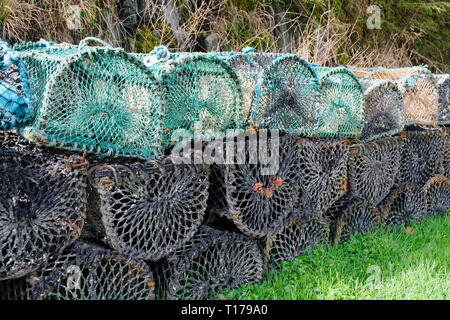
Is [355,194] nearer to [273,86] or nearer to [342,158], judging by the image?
[342,158]

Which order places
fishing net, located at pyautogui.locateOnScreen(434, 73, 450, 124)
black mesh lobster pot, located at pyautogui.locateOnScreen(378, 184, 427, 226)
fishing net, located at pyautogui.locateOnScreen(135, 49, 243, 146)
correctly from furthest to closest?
fishing net, located at pyautogui.locateOnScreen(434, 73, 450, 124) → black mesh lobster pot, located at pyautogui.locateOnScreen(378, 184, 427, 226) → fishing net, located at pyautogui.locateOnScreen(135, 49, 243, 146)

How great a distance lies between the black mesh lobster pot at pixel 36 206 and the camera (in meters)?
1.69

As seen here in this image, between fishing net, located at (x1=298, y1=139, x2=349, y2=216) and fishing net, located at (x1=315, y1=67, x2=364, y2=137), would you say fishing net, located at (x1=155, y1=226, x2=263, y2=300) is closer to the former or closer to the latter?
fishing net, located at (x1=298, y1=139, x2=349, y2=216)

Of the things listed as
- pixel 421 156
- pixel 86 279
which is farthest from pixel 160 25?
pixel 86 279

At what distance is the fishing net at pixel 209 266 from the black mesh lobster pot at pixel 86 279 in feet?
0.46

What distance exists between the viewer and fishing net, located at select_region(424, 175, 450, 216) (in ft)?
12.6

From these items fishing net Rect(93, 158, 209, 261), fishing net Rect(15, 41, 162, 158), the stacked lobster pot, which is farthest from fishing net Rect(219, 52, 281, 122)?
fishing net Rect(15, 41, 162, 158)

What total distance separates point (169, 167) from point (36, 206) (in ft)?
1.90

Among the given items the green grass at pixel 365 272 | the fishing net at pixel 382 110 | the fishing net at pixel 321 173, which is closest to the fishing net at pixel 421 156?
the fishing net at pixel 382 110

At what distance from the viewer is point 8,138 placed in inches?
81.7

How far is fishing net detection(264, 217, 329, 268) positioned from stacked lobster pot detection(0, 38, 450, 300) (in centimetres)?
1

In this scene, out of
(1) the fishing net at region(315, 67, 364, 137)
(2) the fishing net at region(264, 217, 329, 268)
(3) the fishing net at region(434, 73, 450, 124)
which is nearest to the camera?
(2) the fishing net at region(264, 217, 329, 268)

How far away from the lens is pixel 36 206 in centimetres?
177
